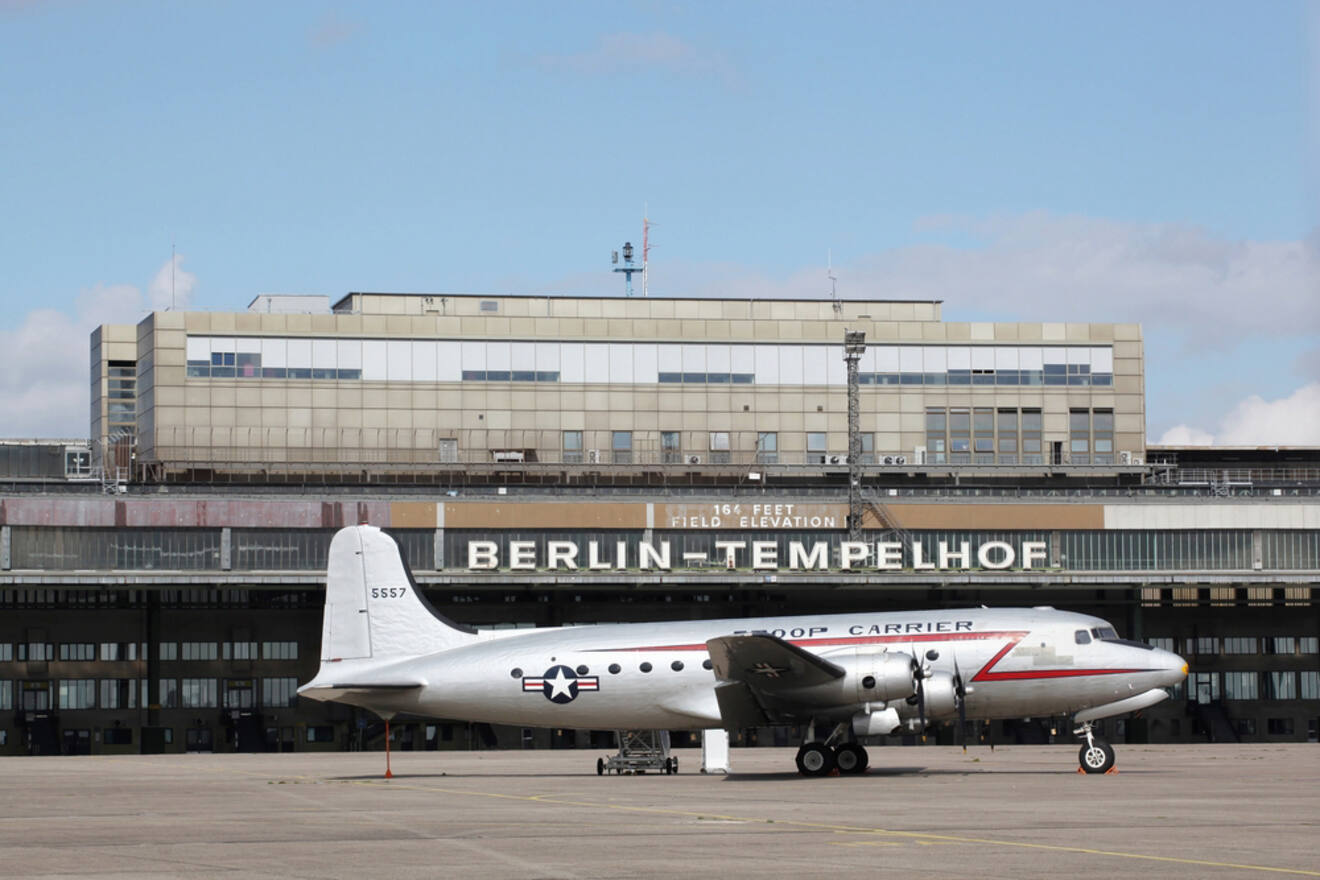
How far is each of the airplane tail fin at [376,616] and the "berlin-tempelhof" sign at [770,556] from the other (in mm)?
34838

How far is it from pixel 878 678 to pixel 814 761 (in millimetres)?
2977

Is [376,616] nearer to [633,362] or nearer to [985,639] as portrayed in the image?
[985,639]

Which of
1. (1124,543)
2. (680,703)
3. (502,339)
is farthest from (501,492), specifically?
(680,703)

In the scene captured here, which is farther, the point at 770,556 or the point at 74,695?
the point at 770,556

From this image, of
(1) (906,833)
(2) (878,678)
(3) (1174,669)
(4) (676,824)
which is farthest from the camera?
(3) (1174,669)

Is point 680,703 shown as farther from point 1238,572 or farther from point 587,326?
point 587,326

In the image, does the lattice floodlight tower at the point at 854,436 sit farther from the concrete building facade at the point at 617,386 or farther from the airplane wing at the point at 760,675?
the airplane wing at the point at 760,675

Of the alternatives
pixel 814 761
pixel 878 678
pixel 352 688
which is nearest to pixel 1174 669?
pixel 878 678

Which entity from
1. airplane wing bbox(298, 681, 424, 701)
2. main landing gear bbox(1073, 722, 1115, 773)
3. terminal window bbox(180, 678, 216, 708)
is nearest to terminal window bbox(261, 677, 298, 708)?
terminal window bbox(180, 678, 216, 708)

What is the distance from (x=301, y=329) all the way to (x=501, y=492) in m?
21.8

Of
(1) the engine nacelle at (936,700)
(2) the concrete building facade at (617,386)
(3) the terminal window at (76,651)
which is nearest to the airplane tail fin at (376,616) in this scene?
(1) the engine nacelle at (936,700)

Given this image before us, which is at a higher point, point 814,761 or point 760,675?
point 760,675

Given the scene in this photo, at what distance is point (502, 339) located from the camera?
103m

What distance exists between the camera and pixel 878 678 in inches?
1618
